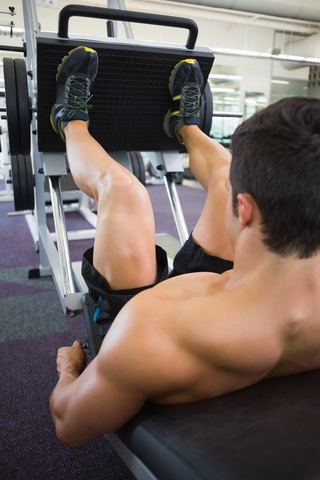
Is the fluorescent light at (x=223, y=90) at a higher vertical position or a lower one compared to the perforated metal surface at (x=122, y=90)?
lower

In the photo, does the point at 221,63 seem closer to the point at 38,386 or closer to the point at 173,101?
the point at 173,101

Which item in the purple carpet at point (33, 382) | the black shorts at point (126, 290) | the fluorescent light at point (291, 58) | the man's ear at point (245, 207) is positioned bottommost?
the purple carpet at point (33, 382)

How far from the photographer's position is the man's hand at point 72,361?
0.96 m

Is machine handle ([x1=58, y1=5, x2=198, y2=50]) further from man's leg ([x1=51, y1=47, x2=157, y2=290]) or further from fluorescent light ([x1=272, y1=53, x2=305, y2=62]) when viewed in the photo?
fluorescent light ([x1=272, y1=53, x2=305, y2=62])

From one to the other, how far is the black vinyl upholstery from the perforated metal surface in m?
1.22

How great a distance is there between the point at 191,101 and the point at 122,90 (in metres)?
0.28

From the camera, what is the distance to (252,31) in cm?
851

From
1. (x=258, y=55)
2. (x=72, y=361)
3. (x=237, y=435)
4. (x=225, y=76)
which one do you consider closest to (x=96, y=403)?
(x=237, y=435)

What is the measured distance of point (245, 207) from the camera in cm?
61

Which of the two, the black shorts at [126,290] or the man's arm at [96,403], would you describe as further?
the black shorts at [126,290]

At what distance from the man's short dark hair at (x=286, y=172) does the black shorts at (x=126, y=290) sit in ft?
1.70

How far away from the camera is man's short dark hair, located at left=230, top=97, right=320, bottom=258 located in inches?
22.2

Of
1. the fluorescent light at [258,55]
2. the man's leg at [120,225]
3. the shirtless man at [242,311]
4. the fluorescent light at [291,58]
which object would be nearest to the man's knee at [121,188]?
the man's leg at [120,225]

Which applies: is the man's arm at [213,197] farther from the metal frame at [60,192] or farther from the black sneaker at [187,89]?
the metal frame at [60,192]
